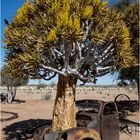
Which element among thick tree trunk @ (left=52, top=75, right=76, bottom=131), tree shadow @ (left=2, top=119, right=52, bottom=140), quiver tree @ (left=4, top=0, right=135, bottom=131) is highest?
quiver tree @ (left=4, top=0, right=135, bottom=131)

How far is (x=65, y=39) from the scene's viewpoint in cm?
908

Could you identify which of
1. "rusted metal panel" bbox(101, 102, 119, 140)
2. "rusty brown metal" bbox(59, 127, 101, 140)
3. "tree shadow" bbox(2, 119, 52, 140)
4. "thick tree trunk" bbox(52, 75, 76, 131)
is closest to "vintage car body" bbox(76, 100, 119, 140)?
"rusted metal panel" bbox(101, 102, 119, 140)

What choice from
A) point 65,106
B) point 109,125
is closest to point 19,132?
point 65,106

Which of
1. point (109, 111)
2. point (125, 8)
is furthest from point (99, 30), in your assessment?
point (125, 8)

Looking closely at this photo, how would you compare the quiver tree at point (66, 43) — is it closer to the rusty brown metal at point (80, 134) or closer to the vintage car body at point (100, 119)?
the vintage car body at point (100, 119)

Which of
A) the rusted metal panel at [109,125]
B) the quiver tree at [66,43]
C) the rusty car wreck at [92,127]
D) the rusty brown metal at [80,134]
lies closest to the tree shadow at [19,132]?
the rusty car wreck at [92,127]

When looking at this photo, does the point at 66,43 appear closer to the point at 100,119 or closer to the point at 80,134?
the point at 100,119

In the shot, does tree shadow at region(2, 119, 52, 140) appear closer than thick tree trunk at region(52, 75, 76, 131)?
No

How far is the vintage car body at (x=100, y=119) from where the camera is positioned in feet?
30.2

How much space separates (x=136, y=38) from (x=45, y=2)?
585 cm

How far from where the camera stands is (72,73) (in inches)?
384

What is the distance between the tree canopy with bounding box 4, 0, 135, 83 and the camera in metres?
8.86

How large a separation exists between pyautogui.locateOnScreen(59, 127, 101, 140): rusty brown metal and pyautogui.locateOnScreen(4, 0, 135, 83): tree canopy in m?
1.82

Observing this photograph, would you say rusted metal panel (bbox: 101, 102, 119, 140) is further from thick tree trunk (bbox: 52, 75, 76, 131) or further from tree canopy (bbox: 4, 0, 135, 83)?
tree canopy (bbox: 4, 0, 135, 83)
